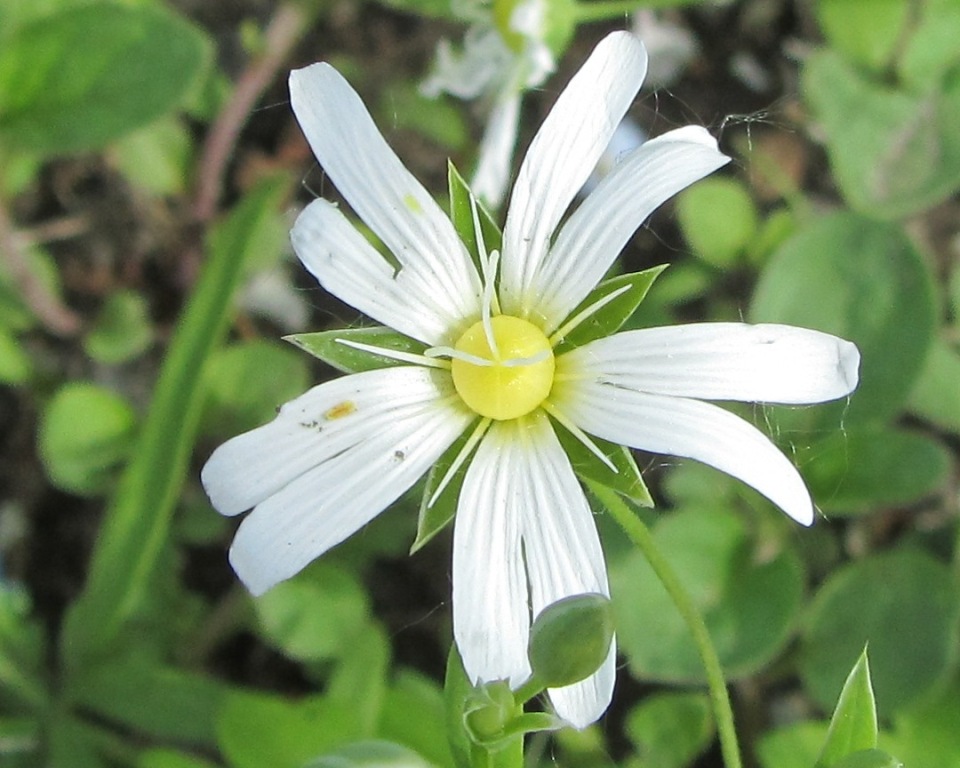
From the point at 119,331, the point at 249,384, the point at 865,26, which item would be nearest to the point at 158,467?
the point at 249,384

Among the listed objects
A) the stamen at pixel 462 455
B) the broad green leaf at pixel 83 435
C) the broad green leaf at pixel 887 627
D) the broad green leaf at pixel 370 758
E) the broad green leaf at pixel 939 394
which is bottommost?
the broad green leaf at pixel 887 627

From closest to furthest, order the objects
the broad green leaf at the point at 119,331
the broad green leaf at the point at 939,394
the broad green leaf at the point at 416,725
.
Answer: the broad green leaf at the point at 416,725 < the broad green leaf at the point at 939,394 < the broad green leaf at the point at 119,331

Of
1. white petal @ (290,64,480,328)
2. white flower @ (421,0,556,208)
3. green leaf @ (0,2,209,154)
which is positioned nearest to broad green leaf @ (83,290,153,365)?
green leaf @ (0,2,209,154)

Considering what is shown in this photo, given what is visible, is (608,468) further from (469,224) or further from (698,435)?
(469,224)

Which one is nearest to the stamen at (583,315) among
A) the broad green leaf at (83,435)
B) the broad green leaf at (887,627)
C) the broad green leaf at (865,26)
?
the broad green leaf at (887,627)

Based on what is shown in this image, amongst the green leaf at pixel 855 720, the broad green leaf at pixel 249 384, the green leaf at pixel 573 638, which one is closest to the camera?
the green leaf at pixel 573 638

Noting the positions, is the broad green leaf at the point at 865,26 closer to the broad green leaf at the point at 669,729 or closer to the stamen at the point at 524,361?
the broad green leaf at the point at 669,729

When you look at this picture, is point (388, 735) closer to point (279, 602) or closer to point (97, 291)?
point (279, 602)
